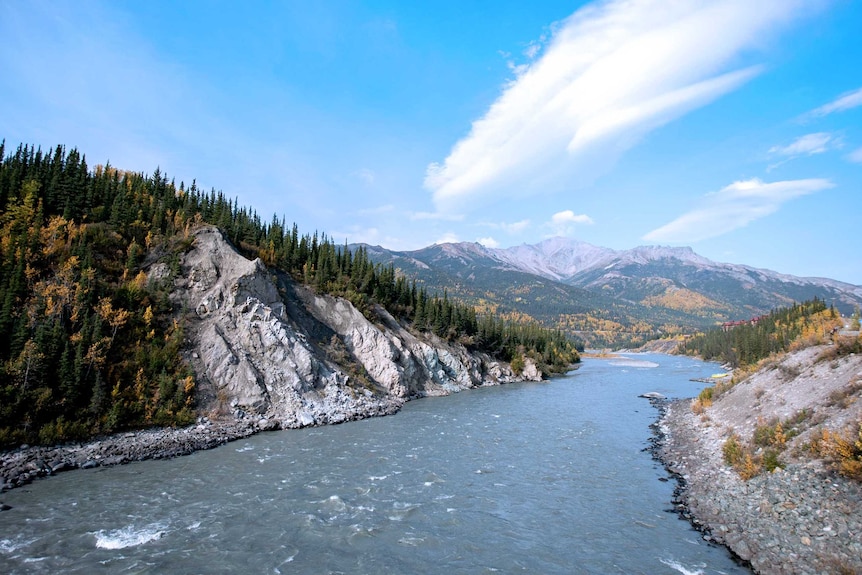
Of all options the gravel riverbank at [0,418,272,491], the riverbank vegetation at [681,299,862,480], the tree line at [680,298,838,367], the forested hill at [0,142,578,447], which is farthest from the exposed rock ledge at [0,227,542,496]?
the tree line at [680,298,838,367]

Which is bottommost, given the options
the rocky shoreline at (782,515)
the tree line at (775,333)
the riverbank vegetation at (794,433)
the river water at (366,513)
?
the river water at (366,513)

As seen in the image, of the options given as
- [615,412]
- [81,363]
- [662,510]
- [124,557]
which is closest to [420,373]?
[615,412]

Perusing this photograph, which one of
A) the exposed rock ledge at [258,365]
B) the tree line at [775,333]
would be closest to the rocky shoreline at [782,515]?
the exposed rock ledge at [258,365]

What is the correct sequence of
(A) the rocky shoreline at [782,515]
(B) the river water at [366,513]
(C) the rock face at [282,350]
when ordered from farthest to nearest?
(C) the rock face at [282,350]
(B) the river water at [366,513]
(A) the rocky shoreline at [782,515]

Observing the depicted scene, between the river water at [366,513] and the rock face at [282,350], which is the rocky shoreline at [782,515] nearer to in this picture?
the river water at [366,513]

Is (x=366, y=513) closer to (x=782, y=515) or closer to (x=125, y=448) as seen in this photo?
(x=782, y=515)

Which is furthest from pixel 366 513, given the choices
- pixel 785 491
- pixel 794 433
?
pixel 794 433

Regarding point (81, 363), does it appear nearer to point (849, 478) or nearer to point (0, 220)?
point (0, 220)

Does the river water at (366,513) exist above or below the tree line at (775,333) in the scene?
below
